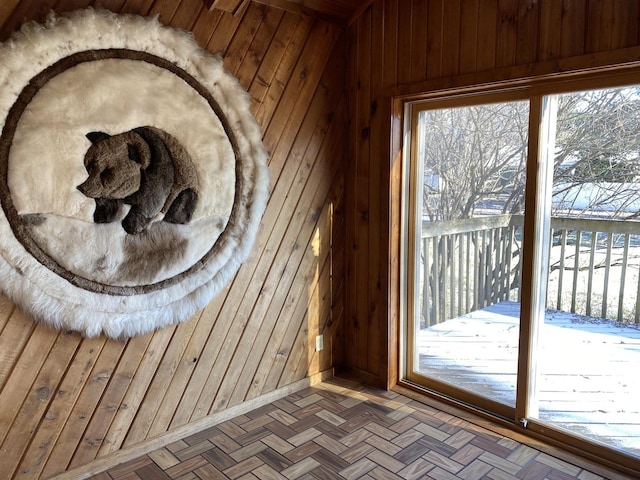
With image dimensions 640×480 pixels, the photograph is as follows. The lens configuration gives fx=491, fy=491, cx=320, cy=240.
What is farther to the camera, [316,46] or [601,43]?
[316,46]

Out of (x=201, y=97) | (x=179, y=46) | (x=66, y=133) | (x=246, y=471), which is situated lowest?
(x=246, y=471)

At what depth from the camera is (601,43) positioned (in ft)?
6.66

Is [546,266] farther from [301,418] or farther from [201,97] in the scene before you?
[201,97]

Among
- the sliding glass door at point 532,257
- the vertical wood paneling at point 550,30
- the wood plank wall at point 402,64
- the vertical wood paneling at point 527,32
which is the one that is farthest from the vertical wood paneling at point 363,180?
the vertical wood paneling at point 550,30

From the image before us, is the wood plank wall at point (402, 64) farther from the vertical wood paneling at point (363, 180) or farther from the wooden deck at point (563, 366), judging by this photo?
the wooden deck at point (563, 366)

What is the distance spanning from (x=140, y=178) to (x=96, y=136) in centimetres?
24

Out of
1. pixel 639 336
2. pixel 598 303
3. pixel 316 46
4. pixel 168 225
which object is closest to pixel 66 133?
pixel 168 225

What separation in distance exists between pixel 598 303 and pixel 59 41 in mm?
2598

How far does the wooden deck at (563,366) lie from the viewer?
2.32 meters

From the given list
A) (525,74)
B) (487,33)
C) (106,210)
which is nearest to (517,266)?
(525,74)

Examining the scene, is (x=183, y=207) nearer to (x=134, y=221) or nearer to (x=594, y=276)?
(x=134, y=221)

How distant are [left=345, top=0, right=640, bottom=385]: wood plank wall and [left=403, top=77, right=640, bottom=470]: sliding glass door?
143 millimetres

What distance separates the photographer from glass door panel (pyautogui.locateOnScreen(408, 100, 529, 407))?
8.43 ft

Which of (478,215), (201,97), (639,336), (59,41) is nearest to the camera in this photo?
(59,41)
